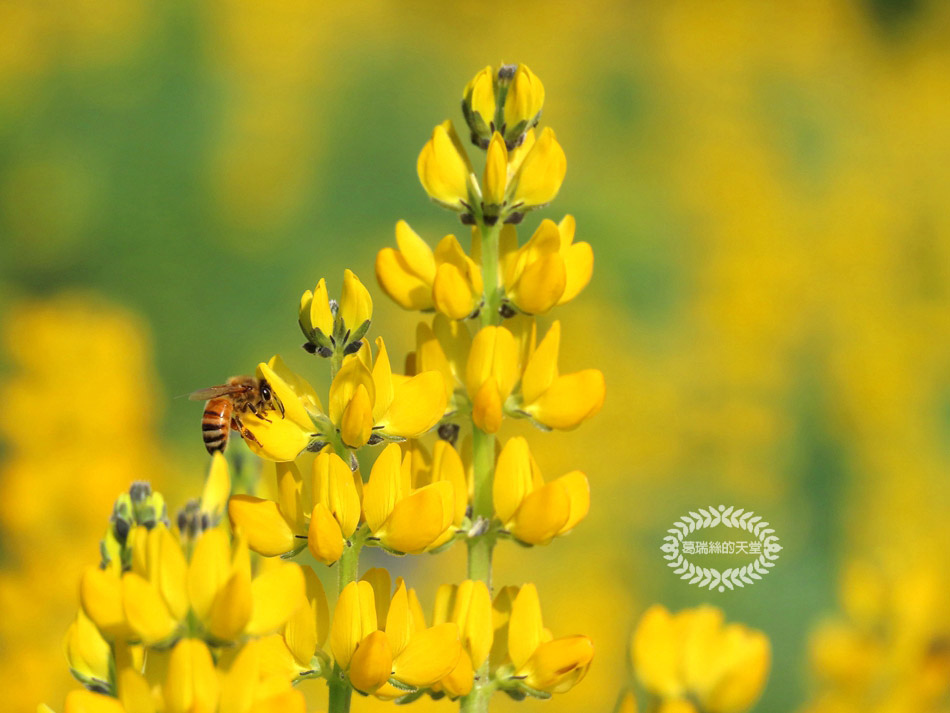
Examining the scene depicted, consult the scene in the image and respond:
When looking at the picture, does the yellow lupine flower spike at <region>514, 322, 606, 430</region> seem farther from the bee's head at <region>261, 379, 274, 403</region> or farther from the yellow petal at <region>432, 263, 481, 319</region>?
the bee's head at <region>261, 379, 274, 403</region>

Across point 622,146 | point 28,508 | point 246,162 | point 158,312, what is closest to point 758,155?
point 622,146

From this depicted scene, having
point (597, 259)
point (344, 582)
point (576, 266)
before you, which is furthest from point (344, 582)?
point (597, 259)

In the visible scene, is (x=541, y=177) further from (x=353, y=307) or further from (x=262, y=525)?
(x=262, y=525)

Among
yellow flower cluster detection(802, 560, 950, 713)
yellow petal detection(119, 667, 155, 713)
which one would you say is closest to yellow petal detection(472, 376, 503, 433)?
yellow petal detection(119, 667, 155, 713)

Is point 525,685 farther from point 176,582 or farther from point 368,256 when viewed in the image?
point 368,256

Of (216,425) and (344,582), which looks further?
(216,425)

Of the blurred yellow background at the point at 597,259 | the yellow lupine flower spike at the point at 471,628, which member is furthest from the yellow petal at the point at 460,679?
the blurred yellow background at the point at 597,259
